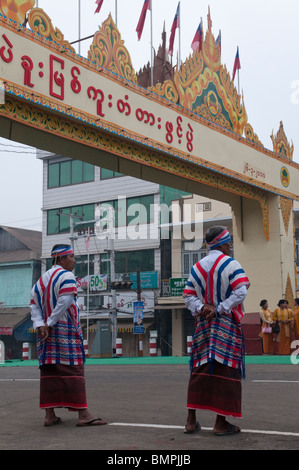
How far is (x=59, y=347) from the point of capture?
17.0 feet

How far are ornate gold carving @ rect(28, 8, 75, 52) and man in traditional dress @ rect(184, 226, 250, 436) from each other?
717 centimetres

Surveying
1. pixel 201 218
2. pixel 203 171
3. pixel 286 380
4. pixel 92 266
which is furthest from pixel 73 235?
pixel 286 380

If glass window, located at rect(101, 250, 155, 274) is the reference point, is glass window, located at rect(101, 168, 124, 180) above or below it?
Answer: above

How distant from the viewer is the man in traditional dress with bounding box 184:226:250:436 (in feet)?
15.0

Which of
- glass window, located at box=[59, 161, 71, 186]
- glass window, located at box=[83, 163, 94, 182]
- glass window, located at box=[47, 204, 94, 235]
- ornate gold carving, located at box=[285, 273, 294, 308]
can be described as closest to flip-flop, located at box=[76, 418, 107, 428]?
→ ornate gold carving, located at box=[285, 273, 294, 308]

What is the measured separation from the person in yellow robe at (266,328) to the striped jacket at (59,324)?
1140 centimetres

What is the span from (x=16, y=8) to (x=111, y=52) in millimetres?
2411

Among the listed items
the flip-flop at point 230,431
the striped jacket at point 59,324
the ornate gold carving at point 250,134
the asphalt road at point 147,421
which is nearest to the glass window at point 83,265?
the ornate gold carving at point 250,134

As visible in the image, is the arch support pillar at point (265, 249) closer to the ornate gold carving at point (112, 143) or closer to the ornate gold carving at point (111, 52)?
the ornate gold carving at point (112, 143)

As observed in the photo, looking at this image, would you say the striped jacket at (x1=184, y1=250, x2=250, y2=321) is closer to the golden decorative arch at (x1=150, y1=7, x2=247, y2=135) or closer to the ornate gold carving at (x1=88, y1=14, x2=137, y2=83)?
the ornate gold carving at (x1=88, y1=14, x2=137, y2=83)

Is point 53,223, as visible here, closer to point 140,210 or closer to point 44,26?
point 140,210

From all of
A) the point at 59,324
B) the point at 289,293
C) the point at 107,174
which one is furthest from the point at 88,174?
the point at 59,324

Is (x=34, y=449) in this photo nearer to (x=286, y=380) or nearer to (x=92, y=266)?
(x=286, y=380)

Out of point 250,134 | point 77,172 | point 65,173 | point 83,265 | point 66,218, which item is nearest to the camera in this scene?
point 250,134
